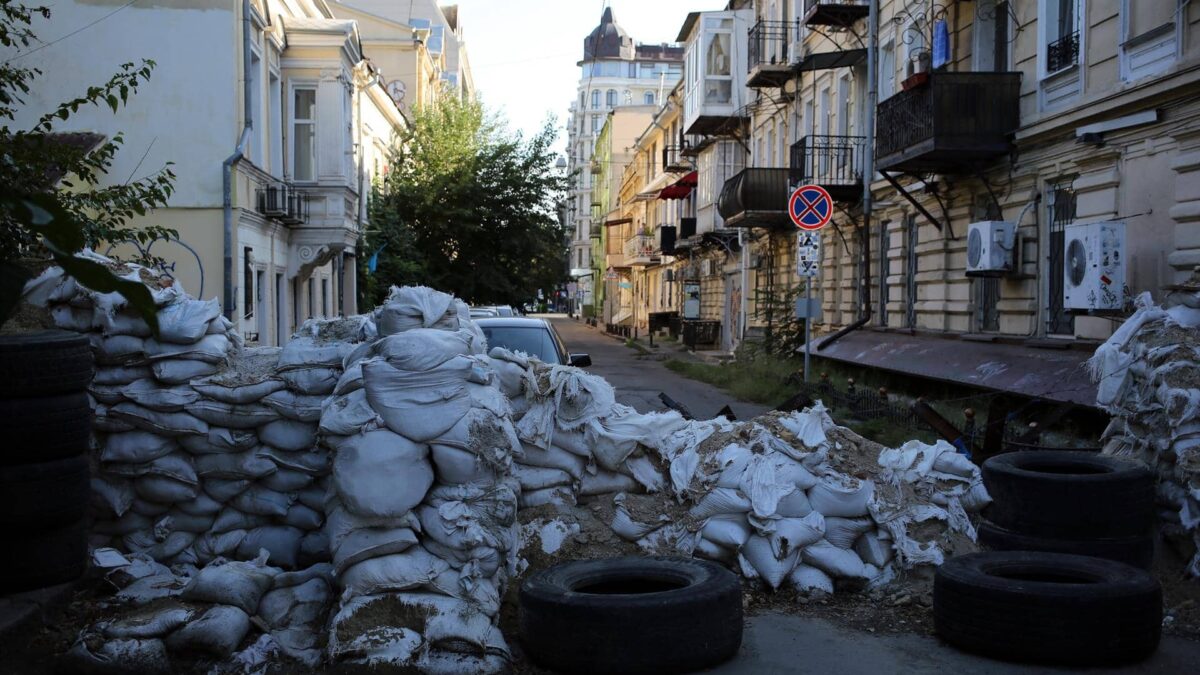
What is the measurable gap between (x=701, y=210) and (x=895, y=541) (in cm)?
3846

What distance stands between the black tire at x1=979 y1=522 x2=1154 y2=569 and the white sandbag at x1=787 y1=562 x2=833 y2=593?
1112 mm

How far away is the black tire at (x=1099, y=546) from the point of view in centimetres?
581

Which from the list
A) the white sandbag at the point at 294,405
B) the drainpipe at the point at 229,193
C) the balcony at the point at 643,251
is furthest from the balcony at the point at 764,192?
the balcony at the point at 643,251

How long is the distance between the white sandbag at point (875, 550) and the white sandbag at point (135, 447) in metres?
3.70

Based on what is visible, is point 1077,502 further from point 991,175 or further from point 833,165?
point 833,165

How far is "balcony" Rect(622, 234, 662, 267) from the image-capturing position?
202ft

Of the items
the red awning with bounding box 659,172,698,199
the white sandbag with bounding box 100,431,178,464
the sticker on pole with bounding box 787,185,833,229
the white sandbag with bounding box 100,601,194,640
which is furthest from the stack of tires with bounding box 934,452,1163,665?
the red awning with bounding box 659,172,698,199

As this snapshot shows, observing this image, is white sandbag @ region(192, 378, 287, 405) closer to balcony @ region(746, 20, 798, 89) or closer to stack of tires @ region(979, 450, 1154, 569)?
stack of tires @ region(979, 450, 1154, 569)

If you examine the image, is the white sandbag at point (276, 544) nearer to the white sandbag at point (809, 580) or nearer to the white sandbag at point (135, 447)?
the white sandbag at point (135, 447)

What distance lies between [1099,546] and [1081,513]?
0.19 metres

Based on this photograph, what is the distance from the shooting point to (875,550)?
5906mm

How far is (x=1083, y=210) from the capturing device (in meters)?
14.0

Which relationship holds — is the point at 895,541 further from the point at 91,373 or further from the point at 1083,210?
the point at 1083,210

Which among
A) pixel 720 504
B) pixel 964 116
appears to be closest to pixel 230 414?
pixel 720 504
